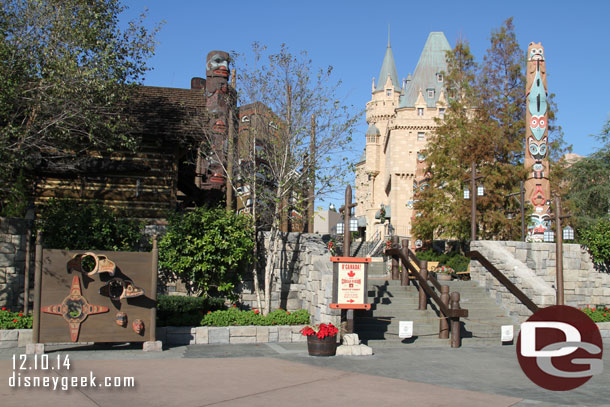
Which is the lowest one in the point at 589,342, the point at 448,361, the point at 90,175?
the point at 448,361

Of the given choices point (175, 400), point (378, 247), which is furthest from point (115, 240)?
point (378, 247)

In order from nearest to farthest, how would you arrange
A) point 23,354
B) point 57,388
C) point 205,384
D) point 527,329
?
point 527,329, point 57,388, point 205,384, point 23,354

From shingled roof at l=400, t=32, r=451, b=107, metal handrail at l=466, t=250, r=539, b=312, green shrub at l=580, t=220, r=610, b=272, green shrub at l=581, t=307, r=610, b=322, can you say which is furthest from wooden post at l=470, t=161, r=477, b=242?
shingled roof at l=400, t=32, r=451, b=107

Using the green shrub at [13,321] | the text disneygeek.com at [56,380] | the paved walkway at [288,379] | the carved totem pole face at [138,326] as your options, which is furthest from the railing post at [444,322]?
the green shrub at [13,321]

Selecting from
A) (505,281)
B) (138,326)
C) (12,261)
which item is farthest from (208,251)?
(505,281)

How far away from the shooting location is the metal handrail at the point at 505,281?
15250 mm

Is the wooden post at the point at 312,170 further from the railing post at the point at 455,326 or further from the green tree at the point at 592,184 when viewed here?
the green tree at the point at 592,184

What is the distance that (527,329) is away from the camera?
3652 millimetres

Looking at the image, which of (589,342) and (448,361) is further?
(448,361)

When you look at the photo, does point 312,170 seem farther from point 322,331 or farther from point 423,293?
point 322,331

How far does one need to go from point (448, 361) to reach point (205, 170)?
51.4 ft

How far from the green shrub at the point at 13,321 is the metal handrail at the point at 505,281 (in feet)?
40.0

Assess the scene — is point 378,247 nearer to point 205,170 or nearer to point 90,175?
point 205,170

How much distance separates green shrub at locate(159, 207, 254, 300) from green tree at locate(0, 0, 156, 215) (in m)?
3.52
